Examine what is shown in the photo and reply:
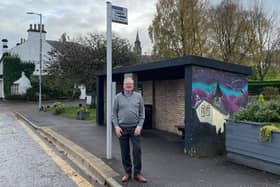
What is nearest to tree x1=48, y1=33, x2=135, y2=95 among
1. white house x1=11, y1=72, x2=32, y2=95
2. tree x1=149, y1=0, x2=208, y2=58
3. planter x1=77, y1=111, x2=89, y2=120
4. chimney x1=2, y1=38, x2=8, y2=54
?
tree x1=149, y1=0, x2=208, y2=58

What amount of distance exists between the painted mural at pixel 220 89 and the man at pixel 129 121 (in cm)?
256

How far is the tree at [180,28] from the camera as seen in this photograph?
94.9 ft

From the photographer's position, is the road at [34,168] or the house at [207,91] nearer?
the road at [34,168]

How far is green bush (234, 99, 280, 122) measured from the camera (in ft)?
22.8

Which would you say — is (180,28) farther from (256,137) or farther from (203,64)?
(256,137)

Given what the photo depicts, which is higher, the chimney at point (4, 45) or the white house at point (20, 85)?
the chimney at point (4, 45)

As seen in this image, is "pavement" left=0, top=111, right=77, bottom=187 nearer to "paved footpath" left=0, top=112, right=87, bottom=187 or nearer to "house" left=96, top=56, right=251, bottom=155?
"paved footpath" left=0, top=112, right=87, bottom=187

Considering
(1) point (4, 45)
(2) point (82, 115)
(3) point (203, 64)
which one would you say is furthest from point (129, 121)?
(1) point (4, 45)

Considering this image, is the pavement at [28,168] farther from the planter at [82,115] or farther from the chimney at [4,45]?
the chimney at [4,45]

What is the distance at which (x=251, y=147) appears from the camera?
6.71m

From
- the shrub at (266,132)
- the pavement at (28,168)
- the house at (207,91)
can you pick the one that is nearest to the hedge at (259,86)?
the house at (207,91)

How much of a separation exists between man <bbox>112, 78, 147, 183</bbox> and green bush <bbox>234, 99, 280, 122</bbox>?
2.41 m

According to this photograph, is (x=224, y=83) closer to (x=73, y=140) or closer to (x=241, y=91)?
(x=241, y=91)

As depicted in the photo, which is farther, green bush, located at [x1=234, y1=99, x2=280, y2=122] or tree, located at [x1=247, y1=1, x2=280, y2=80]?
tree, located at [x1=247, y1=1, x2=280, y2=80]
